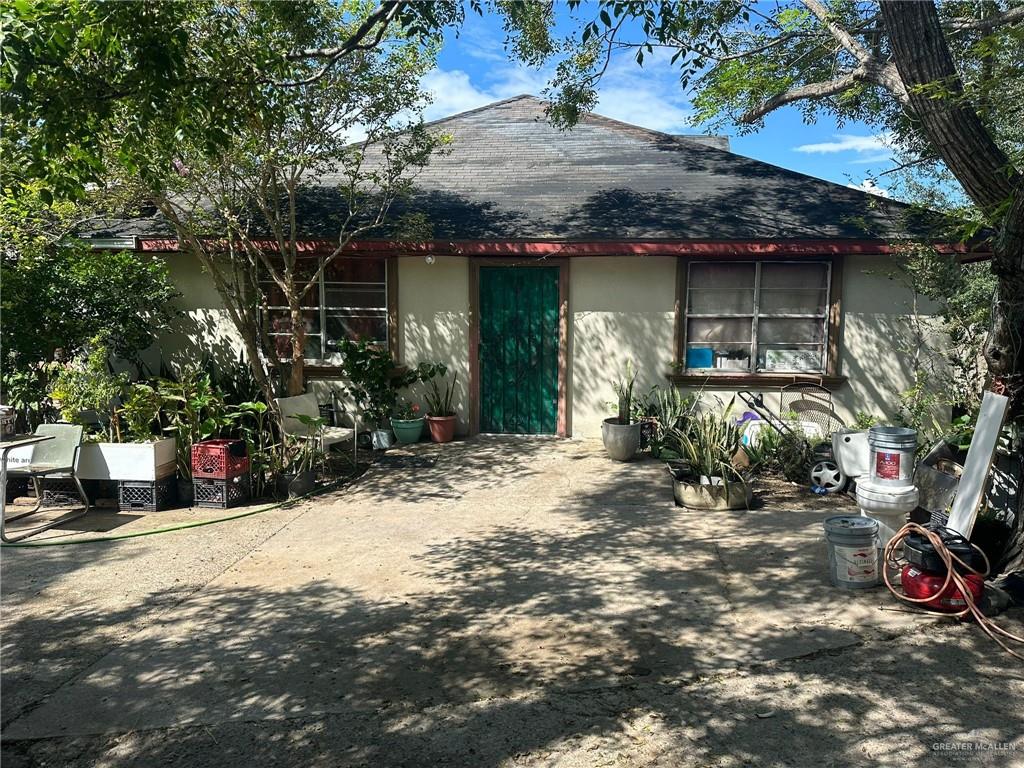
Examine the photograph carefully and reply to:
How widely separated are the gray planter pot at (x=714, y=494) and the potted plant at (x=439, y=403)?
3424 mm

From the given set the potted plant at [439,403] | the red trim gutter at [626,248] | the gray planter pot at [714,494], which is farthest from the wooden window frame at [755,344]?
the potted plant at [439,403]

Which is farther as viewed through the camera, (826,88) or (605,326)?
(605,326)

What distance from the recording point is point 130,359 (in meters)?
8.92

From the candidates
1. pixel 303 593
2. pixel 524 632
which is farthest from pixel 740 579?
pixel 303 593

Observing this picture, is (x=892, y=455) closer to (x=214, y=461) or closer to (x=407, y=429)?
(x=214, y=461)

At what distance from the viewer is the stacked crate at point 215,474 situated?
6461 mm

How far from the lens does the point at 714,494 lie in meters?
6.28

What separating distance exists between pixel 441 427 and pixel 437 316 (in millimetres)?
1444

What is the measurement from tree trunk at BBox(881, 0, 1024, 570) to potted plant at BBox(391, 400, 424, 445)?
6107mm

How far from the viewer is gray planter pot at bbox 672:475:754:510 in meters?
6.23

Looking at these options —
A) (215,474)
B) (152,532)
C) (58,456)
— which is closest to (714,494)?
(215,474)

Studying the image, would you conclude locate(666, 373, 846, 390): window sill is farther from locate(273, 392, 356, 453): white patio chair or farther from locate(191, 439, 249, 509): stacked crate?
locate(191, 439, 249, 509): stacked crate

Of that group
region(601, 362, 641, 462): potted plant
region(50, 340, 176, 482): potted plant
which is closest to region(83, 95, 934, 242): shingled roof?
region(601, 362, 641, 462): potted plant

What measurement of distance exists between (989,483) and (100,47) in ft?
20.1
